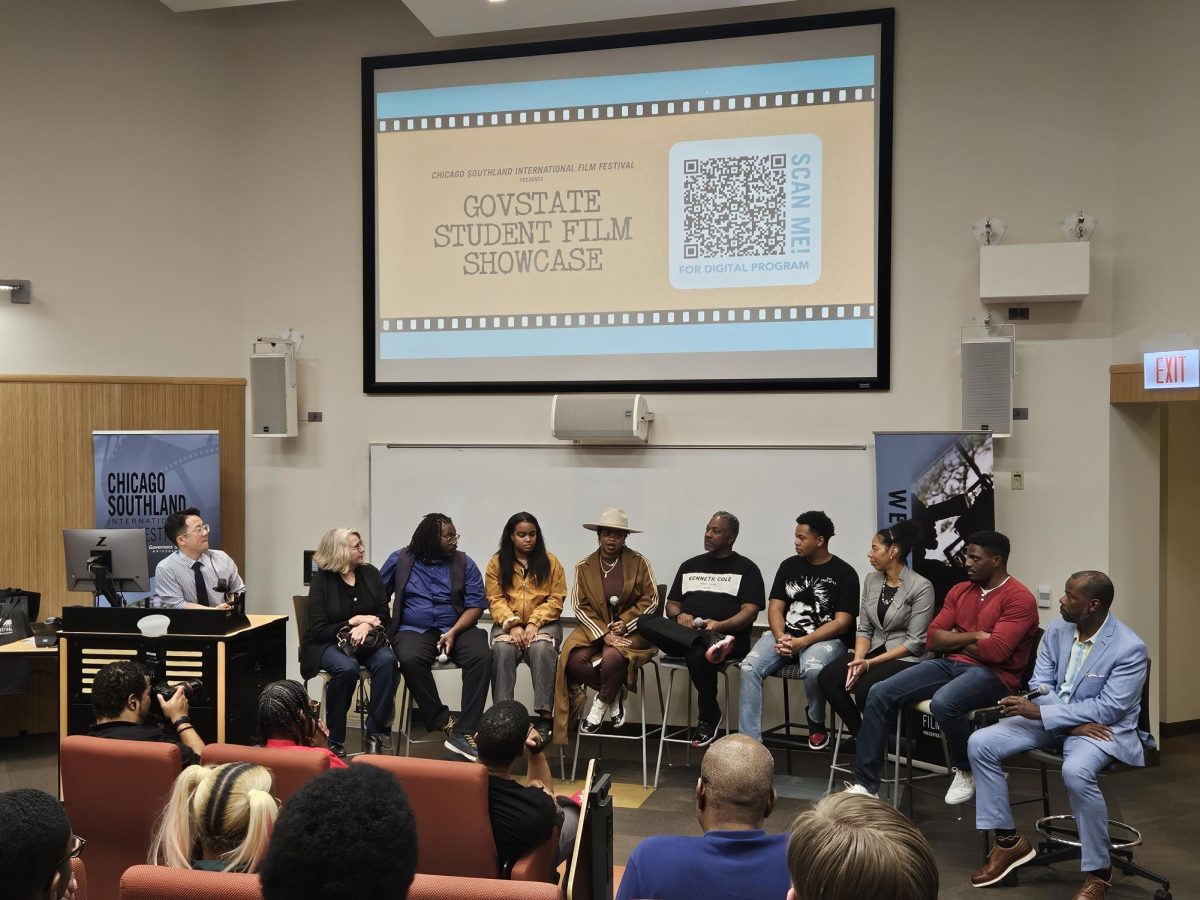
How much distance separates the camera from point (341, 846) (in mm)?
1294

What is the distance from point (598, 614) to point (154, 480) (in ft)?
9.41

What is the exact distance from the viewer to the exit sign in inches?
199

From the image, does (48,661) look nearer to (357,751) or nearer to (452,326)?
(357,751)

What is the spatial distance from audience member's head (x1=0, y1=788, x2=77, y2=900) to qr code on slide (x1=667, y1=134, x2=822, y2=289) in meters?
5.07

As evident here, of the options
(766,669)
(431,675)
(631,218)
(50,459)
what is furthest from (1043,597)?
(50,459)

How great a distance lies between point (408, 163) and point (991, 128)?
11.5 ft

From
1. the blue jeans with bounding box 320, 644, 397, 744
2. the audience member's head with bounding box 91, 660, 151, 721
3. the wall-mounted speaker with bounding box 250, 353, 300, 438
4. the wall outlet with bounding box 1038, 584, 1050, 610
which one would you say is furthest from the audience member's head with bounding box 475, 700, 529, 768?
the wall-mounted speaker with bounding box 250, 353, 300, 438

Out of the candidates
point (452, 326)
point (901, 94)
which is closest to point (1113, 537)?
point (901, 94)

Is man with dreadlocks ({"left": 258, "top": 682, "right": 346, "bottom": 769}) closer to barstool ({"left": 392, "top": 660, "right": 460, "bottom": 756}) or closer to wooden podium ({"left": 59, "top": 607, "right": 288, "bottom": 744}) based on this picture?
wooden podium ({"left": 59, "top": 607, "right": 288, "bottom": 744})

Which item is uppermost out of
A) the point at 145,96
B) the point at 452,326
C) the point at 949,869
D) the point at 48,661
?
the point at 145,96

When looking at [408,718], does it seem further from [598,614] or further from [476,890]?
[476,890]

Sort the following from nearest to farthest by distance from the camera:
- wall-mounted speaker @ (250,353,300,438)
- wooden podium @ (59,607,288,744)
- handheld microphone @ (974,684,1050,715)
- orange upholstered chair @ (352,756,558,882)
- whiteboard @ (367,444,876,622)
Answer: orange upholstered chair @ (352,756,558,882) → handheld microphone @ (974,684,1050,715) → wooden podium @ (59,607,288,744) → whiteboard @ (367,444,876,622) → wall-mounted speaker @ (250,353,300,438)

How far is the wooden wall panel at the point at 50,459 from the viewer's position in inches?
245

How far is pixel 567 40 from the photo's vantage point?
6352mm
